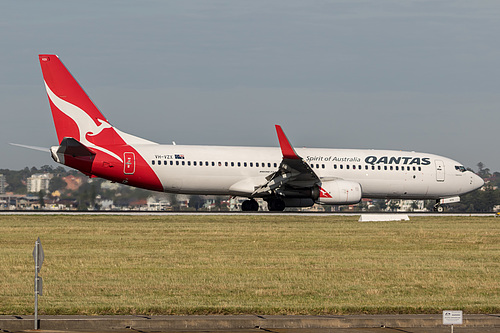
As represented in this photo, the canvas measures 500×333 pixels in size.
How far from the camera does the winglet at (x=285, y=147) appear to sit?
39575mm

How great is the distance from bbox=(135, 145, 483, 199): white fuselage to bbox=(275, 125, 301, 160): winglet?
2621 mm

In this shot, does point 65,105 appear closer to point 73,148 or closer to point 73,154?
point 73,148

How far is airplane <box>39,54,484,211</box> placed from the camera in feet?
131

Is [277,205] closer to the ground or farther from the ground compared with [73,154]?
closer to the ground

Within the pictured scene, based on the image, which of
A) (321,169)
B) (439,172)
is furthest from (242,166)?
(439,172)

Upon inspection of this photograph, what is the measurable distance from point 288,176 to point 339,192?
2864 mm

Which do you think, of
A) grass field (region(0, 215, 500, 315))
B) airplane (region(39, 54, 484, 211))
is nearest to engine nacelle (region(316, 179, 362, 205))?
airplane (region(39, 54, 484, 211))

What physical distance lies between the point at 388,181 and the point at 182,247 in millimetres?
23358

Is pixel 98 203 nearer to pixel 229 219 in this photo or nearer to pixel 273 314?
pixel 229 219

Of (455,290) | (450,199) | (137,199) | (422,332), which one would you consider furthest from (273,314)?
(450,199)

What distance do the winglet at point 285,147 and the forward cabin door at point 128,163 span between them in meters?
7.46

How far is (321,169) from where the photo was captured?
43656 millimetres

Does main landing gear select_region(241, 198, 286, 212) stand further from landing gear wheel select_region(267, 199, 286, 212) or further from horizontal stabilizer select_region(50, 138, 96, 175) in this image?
horizontal stabilizer select_region(50, 138, 96, 175)

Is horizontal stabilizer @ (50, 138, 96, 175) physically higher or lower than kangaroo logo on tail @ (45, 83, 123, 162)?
lower
